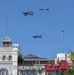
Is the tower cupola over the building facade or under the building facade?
over

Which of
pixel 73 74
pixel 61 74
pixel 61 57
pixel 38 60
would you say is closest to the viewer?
pixel 73 74

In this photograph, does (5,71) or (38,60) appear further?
(38,60)

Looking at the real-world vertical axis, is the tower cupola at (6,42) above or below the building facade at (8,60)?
above

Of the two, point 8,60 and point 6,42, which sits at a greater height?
point 6,42

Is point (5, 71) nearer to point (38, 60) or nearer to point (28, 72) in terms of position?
point (28, 72)

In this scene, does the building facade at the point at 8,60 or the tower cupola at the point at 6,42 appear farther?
the tower cupola at the point at 6,42

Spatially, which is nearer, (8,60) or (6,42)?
(8,60)

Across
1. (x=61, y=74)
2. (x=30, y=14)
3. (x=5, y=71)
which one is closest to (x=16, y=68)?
(x=5, y=71)

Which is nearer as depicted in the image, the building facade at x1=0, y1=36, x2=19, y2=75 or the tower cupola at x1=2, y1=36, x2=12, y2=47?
the building facade at x1=0, y1=36, x2=19, y2=75

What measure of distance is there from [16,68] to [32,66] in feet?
15.3

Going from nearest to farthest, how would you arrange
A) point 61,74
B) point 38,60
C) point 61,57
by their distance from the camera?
point 61,74, point 61,57, point 38,60

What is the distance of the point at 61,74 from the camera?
148750 millimetres

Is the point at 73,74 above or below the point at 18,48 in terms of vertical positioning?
below

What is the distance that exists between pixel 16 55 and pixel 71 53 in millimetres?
17948
